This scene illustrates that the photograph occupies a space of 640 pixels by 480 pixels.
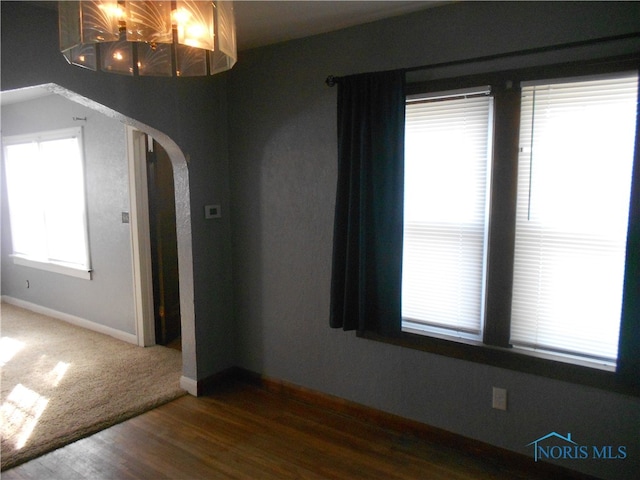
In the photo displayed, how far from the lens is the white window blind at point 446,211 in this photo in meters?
2.48

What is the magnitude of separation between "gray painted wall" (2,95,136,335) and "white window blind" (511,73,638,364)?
3552mm

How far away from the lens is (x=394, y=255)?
2668mm

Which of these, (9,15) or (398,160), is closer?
(9,15)

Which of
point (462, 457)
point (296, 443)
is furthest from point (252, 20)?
point (462, 457)

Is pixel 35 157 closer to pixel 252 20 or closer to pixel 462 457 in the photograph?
pixel 252 20

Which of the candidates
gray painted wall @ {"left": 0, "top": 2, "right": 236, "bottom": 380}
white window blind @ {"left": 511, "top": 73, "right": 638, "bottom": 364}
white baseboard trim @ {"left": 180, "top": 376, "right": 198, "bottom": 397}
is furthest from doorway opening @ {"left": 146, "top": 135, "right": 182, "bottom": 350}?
white window blind @ {"left": 511, "top": 73, "right": 638, "bottom": 364}

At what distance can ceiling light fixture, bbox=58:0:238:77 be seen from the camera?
4.30ft

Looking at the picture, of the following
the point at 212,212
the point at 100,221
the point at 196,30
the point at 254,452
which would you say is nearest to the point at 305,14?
the point at 196,30

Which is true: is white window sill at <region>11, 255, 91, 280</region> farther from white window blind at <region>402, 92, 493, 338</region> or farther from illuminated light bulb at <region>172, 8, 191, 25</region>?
illuminated light bulb at <region>172, 8, 191, 25</region>

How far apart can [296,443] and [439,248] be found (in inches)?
58.3

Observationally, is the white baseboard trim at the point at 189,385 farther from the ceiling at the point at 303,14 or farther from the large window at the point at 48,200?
the ceiling at the point at 303,14

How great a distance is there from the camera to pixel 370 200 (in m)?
2.68

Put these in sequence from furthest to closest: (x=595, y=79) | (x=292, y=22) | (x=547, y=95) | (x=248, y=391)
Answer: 1. (x=248, y=391)
2. (x=292, y=22)
3. (x=547, y=95)
4. (x=595, y=79)

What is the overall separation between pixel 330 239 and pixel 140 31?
1.89 metres
